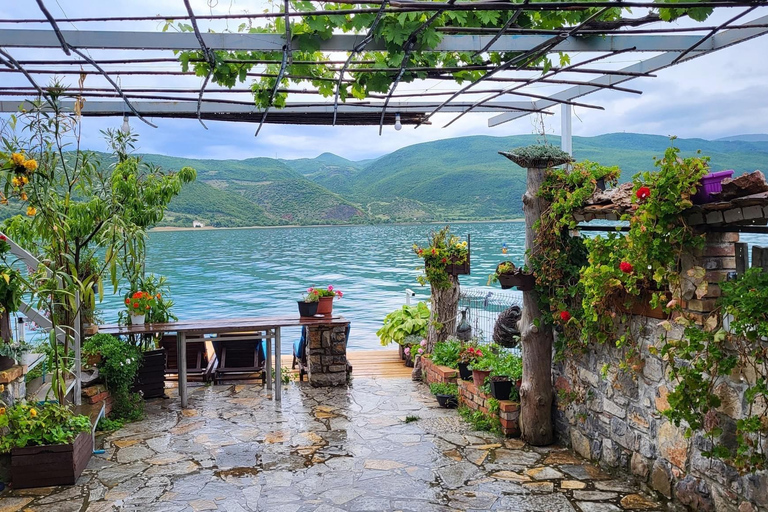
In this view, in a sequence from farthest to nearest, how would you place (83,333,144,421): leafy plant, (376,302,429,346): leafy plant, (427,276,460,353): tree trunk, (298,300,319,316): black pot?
(376,302,429,346): leafy plant < (427,276,460,353): tree trunk < (298,300,319,316): black pot < (83,333,144,421): leafy plant

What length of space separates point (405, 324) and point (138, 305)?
4.03m

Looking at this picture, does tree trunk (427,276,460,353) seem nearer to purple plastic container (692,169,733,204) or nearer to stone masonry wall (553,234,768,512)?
stone masonry wall (553,234,768,512)

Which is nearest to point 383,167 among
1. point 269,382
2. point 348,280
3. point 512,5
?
point 348,280

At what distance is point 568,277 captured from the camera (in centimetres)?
502

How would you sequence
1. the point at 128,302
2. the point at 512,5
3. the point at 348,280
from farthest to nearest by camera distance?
Result: 1. the point at 348,280
2. the point at 128,302
3. the point at 512,5

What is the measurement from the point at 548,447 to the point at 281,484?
2.25m

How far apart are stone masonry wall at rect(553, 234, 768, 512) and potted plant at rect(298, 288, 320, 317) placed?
3274 millimetres

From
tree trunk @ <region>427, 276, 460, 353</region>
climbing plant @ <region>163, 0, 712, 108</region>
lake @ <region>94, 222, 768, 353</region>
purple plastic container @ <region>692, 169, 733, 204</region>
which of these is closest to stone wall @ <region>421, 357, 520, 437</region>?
tree trunk @ <region>427, 276, 460, 353</region>

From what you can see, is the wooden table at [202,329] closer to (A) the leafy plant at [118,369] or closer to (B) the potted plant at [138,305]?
(B) the potted plant at [138,305]

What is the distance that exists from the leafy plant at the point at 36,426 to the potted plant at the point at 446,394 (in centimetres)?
344

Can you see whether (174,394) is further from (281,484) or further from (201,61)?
(201,61)

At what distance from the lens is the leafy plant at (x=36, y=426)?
14.7ft

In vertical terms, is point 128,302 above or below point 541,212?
below

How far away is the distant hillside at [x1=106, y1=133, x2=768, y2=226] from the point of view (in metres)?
33.2
